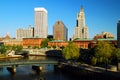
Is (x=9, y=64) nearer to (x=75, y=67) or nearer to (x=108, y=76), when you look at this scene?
(x=75, y=67)

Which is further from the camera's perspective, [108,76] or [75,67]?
[75,67]

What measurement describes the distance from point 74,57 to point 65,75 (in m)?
29.2

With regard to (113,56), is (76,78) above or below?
below

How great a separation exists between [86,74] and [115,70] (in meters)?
9.43

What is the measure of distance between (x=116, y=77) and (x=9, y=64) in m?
37.7

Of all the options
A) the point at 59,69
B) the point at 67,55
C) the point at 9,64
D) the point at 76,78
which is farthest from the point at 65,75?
the point at 67,55

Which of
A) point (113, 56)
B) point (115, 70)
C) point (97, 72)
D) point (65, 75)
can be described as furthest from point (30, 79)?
point (113, 56)

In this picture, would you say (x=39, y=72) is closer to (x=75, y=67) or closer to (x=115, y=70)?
(x=75, y=67)

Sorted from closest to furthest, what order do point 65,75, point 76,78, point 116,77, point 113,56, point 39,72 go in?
point 116,77 → point 76,78 → point 65,75 → point 39,72 → point 113,56

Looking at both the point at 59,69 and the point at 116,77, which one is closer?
the point at 116,77

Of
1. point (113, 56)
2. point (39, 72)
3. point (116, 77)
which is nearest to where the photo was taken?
point (116, 77)

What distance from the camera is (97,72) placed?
265 feet

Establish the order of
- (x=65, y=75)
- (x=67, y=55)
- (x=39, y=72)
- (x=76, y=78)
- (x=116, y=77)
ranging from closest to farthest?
(x=116, y=77) → (x=76, y=78) → (x=65, y=75) → (x=39, y=72) → (x=67, y=55)

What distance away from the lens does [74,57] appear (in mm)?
114375
